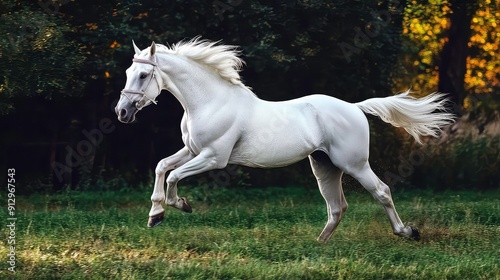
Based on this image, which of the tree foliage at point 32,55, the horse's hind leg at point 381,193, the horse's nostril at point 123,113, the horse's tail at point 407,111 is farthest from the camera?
the tree foliage at point 32,55

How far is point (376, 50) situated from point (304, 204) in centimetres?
313

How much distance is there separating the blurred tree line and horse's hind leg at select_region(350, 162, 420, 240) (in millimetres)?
Result: 4616

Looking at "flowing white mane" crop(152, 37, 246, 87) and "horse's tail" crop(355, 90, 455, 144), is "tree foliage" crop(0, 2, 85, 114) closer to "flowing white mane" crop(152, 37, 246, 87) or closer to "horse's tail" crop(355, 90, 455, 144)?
"flowing white mane" crop(152, 37, 246, 87)

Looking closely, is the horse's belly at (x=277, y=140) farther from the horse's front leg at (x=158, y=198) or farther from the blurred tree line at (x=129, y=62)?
the blurred tree line at (x=129, y=62)

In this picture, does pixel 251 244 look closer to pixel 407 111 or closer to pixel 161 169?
pixel 161 169

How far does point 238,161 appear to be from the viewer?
899 centimetres

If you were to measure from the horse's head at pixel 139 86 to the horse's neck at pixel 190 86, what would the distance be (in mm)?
187

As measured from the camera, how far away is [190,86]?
8859 mm

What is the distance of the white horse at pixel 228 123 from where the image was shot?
8617 millimetres

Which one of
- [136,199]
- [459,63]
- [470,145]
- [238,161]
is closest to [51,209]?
[136,199]

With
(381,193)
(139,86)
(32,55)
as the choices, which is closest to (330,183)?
(381,193)

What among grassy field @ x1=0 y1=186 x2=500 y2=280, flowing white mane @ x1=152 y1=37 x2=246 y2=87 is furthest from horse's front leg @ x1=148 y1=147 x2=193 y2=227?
flowing white mane @ x1=152 y1=37 x2=246 y2=87

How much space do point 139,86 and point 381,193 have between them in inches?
104

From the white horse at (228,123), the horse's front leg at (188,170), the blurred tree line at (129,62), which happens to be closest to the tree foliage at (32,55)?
the blurred tree line at (129,62)
